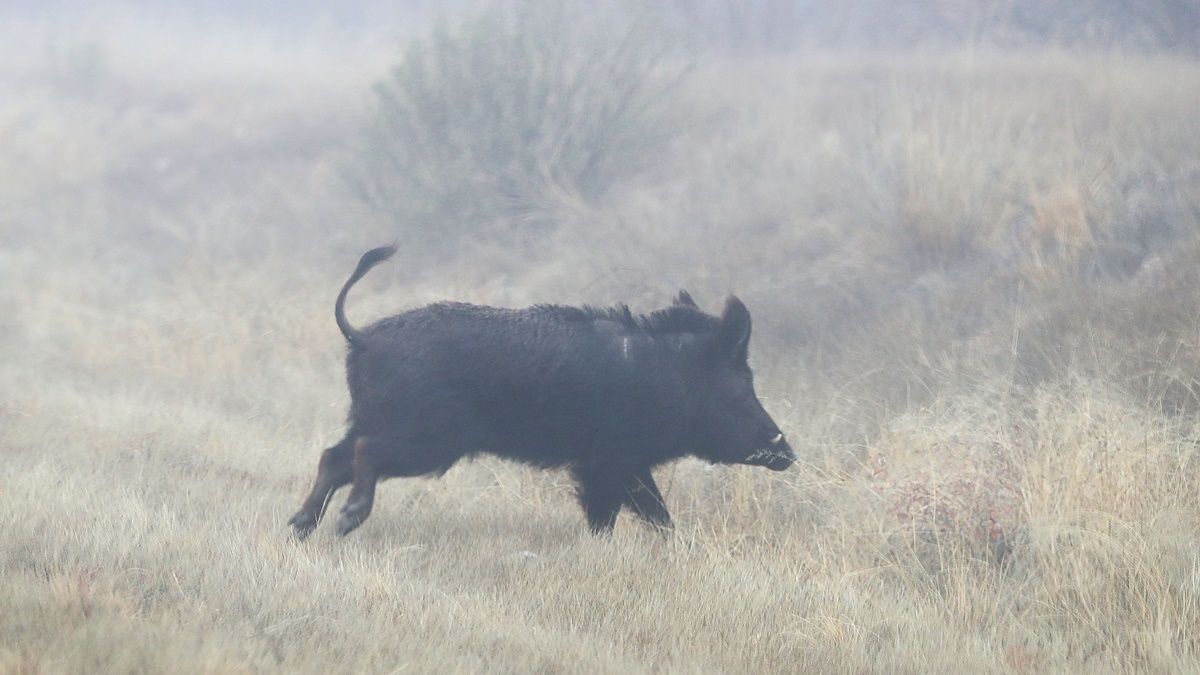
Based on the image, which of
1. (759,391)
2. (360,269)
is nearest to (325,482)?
(360,269)

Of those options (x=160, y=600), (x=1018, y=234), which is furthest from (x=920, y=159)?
(x=160, y=600)

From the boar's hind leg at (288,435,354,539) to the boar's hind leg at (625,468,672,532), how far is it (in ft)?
4.78

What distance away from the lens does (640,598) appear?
529 cm

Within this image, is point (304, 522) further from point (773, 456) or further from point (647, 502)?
point (773, 456)

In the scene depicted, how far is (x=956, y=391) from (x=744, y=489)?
6.75ft

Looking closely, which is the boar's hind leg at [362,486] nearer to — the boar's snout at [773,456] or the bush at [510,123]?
the boar's snout at [773,456]

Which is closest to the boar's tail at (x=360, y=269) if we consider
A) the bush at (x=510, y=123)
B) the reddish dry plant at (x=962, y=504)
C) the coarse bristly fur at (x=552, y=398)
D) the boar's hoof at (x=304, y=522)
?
the coarse bristly fur at (x=552, y=398)

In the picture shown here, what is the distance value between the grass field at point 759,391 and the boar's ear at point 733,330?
102 cm

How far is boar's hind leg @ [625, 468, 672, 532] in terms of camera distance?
661 cm

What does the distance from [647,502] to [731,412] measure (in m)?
0.66

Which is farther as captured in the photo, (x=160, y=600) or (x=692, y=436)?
(x=692, y=436)

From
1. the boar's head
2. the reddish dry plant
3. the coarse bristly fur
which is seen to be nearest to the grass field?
the reddish dry plant

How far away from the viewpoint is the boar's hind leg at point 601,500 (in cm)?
644

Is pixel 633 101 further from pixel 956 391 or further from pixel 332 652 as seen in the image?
pixel 332 652
